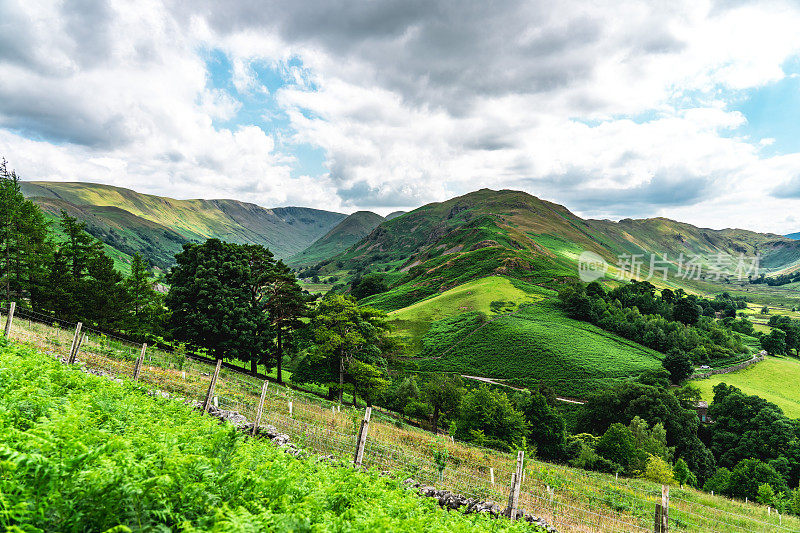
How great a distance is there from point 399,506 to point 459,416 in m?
52.1

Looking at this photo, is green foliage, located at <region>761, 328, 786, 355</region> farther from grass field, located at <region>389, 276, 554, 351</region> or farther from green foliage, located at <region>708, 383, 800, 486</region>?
grass field, located at <region>389, 276, 554, 351</region>

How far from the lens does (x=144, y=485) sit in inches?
181

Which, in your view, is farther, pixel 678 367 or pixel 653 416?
pixel 678 367

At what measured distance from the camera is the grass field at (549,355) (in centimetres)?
8069

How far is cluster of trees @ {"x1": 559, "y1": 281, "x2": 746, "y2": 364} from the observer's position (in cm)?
10150

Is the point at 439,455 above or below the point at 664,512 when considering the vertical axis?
below

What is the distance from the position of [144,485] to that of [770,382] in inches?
5066

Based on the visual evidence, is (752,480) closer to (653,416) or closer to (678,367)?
(653,416)

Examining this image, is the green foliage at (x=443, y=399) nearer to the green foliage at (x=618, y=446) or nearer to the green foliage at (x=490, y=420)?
the green foliage at (x=490, y=420)

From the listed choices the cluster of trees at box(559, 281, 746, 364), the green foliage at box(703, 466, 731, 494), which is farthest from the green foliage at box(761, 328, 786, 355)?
the green foliage at box(703, 466, 731, 494)

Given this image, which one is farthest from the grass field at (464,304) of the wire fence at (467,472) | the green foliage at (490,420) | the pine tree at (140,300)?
the wire fence at (467,472)

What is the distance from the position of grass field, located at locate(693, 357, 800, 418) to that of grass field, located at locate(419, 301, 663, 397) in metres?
12.4

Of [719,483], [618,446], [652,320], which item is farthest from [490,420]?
Result: [652,320]

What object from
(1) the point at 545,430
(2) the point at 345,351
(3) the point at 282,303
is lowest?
(1) the point at 545,430
